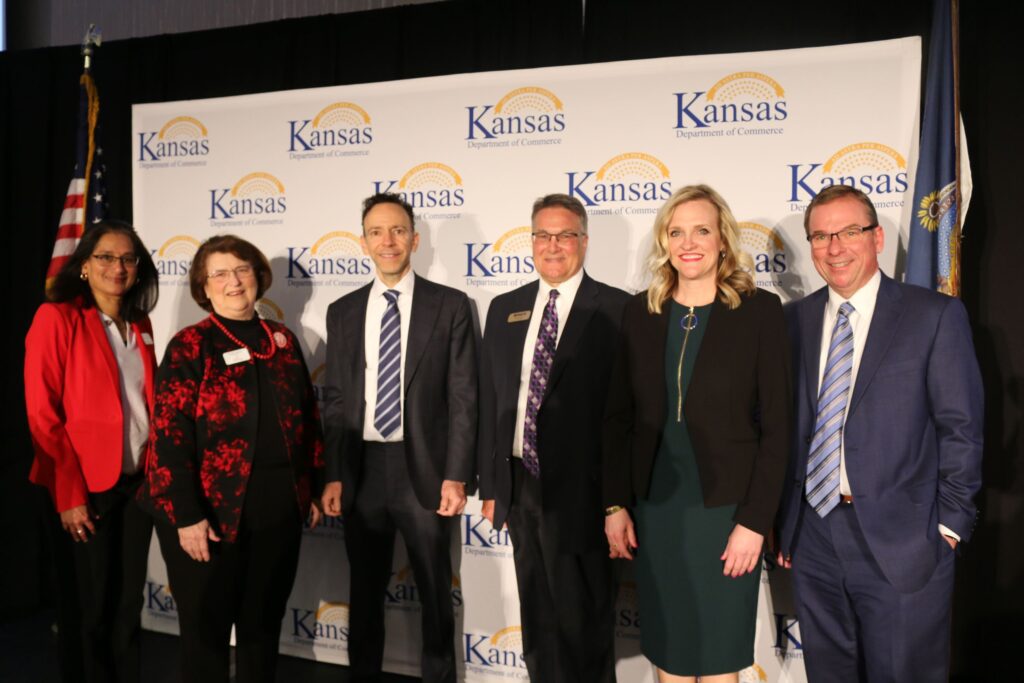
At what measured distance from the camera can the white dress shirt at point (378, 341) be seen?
8.93ft

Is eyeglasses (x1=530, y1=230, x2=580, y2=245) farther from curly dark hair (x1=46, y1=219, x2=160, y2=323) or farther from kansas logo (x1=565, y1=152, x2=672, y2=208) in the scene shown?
curly dark hair (x1=46, y1=219, x2=160, y2=323)

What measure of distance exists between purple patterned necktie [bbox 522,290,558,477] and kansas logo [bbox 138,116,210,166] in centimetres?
220

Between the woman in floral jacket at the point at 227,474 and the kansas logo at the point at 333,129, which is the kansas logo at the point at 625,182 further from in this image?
the woman in floral jacket at the point at 227,474

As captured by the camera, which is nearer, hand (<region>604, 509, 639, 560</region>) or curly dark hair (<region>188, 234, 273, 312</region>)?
hand (<region>604, 509, 639, 560</region>)

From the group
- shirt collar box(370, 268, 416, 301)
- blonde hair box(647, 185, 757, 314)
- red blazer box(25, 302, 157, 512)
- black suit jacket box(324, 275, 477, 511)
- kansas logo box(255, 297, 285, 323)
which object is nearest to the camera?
blonde hair box(647, 185, 757, 314)

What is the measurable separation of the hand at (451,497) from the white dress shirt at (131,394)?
3.52 feet

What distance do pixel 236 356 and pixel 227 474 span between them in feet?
1.19

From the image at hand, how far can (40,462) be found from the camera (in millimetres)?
2441

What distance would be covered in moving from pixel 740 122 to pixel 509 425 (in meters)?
1.55

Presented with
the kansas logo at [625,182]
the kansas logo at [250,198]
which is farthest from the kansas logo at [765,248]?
the kansas logo at [250,198]

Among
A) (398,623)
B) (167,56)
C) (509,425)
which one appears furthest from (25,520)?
(509,425)

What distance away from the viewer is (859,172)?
279 centimetres

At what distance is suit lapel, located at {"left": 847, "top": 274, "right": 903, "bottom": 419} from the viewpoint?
78.6 inches

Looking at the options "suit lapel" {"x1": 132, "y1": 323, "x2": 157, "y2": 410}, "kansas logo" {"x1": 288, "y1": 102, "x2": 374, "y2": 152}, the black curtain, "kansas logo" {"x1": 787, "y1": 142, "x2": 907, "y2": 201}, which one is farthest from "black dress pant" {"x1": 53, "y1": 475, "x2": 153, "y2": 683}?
"kansas logo" {"x1": 787, "y1": 142, "x2": 907, "y2": 201}
